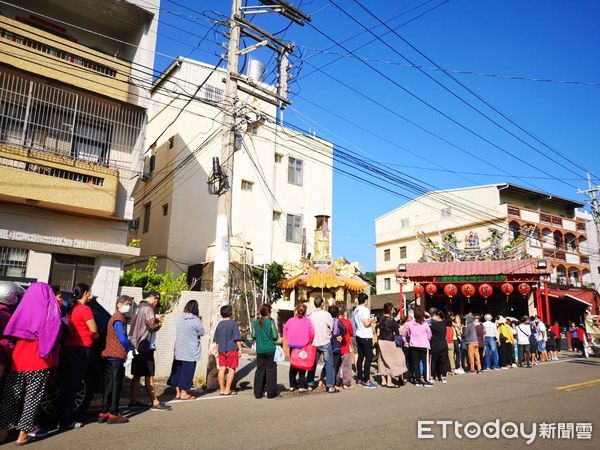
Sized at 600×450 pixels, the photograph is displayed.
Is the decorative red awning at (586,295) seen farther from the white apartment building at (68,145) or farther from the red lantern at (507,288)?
the white apartment building at (68,145)

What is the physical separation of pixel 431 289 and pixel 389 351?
56.9ft

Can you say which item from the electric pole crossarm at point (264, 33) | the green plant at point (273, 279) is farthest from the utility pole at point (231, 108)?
the green plant at point (273, 279)

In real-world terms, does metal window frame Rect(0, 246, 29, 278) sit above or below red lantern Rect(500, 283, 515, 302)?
below

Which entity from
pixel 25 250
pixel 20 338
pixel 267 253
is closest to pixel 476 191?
pixel 267 253

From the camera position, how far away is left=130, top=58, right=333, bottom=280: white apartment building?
72.9 feet

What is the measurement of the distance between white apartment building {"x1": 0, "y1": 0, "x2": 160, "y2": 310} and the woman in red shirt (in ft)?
22.3

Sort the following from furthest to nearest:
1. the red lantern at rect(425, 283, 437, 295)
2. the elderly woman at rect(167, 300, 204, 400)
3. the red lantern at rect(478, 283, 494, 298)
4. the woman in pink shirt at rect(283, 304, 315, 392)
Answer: the red lantern at rect(425, 283, 437, 295), the red lantern at rect(478, 283, 494, 298), the woman in pink shirt at rect(283, 304, 315, 392), the elderly woman at rect(167, 300, 204, 400)

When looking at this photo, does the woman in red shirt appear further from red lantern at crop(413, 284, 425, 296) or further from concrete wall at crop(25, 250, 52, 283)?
red lantern at crop(413, 284, 425, 296)

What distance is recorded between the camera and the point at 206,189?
23188 millimetres

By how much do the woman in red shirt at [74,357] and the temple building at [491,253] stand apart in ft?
Result: 70.9

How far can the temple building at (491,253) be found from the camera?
81.6 ft

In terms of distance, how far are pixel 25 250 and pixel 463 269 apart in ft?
73.0

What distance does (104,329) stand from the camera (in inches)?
265

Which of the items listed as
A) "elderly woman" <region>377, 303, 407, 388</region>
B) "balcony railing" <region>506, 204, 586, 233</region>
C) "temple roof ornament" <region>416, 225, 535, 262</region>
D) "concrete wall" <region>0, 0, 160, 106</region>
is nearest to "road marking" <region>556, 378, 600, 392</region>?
"elderly woman" <region>377, 303, 407, 388</region>
